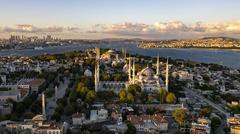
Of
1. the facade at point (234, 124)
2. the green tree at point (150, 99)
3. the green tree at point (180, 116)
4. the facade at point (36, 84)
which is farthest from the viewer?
the facade at point (36, 84)

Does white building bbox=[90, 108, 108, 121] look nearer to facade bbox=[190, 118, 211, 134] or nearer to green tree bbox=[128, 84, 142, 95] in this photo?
facade bbox=[190, 118, 211, 134]

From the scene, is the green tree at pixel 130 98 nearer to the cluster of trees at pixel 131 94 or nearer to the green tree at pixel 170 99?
the cluster of trees at pixel 131 94

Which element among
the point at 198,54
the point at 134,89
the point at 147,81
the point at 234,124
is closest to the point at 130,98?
the point at 134,89

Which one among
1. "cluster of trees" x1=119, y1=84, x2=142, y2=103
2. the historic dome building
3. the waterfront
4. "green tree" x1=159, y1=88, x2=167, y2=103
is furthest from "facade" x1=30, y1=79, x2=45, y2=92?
the waterfront

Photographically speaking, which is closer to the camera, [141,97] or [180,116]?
[180,116]

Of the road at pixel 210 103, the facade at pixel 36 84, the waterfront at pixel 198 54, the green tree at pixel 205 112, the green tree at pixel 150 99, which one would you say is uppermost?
the green tree at pixel 205 112

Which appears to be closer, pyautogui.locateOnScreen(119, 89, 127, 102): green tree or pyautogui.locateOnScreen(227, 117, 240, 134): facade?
pyautogui.locateOnScreen(227, 117, 240, 134): facade

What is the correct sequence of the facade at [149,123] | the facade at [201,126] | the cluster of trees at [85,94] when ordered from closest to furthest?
the facade at [201,126], the facade at [149,123], the cluster of trees at [85,94]

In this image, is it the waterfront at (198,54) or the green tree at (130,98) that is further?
the waterfront at (198,54)

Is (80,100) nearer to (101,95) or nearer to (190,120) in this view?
(101,95)

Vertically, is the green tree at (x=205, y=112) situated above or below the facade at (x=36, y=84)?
above

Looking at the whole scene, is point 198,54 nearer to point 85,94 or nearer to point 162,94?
point 162,94

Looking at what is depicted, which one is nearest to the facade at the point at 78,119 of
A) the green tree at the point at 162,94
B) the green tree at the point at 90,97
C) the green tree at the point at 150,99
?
the green tree at the point at 90,97
